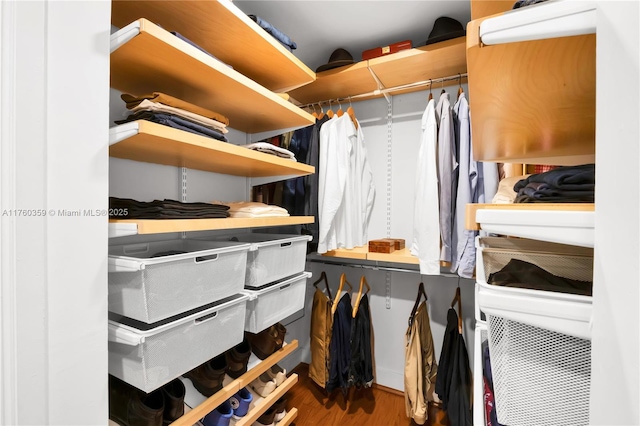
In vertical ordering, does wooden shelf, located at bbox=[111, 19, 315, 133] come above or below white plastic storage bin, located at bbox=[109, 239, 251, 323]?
above

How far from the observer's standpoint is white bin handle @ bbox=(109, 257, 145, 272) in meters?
0.79

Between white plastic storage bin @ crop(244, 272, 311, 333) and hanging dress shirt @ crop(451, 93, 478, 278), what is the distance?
78 centimetres

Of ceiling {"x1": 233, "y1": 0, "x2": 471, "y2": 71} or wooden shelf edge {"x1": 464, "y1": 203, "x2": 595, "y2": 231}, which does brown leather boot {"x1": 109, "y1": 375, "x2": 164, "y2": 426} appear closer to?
wooden shelf edge {"x1": 464, "y1": 203, "x2": 595, "y2": 231}

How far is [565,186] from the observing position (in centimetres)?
42

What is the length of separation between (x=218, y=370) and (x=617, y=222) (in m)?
1.23

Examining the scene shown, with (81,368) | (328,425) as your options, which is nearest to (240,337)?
(81,368)

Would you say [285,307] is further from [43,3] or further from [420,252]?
[43,3]

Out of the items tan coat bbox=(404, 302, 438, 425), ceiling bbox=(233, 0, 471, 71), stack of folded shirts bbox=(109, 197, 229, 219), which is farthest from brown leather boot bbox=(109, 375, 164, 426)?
ceiling bbox=(233, 0, 471, 71)

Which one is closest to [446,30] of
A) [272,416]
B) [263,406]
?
[263,406]

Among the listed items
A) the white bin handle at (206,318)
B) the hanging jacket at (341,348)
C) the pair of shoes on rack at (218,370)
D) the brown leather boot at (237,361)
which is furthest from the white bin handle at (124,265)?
the hanging jacket at (341,348)

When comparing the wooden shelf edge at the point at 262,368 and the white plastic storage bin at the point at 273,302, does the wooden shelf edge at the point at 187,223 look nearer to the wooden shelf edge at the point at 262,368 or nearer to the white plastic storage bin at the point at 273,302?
the white plastic storage bin at the point at 273,302

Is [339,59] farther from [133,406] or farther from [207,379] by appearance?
[133,406]

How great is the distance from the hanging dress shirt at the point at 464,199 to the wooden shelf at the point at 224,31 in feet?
2.79

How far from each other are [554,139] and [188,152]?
1.10 metres
